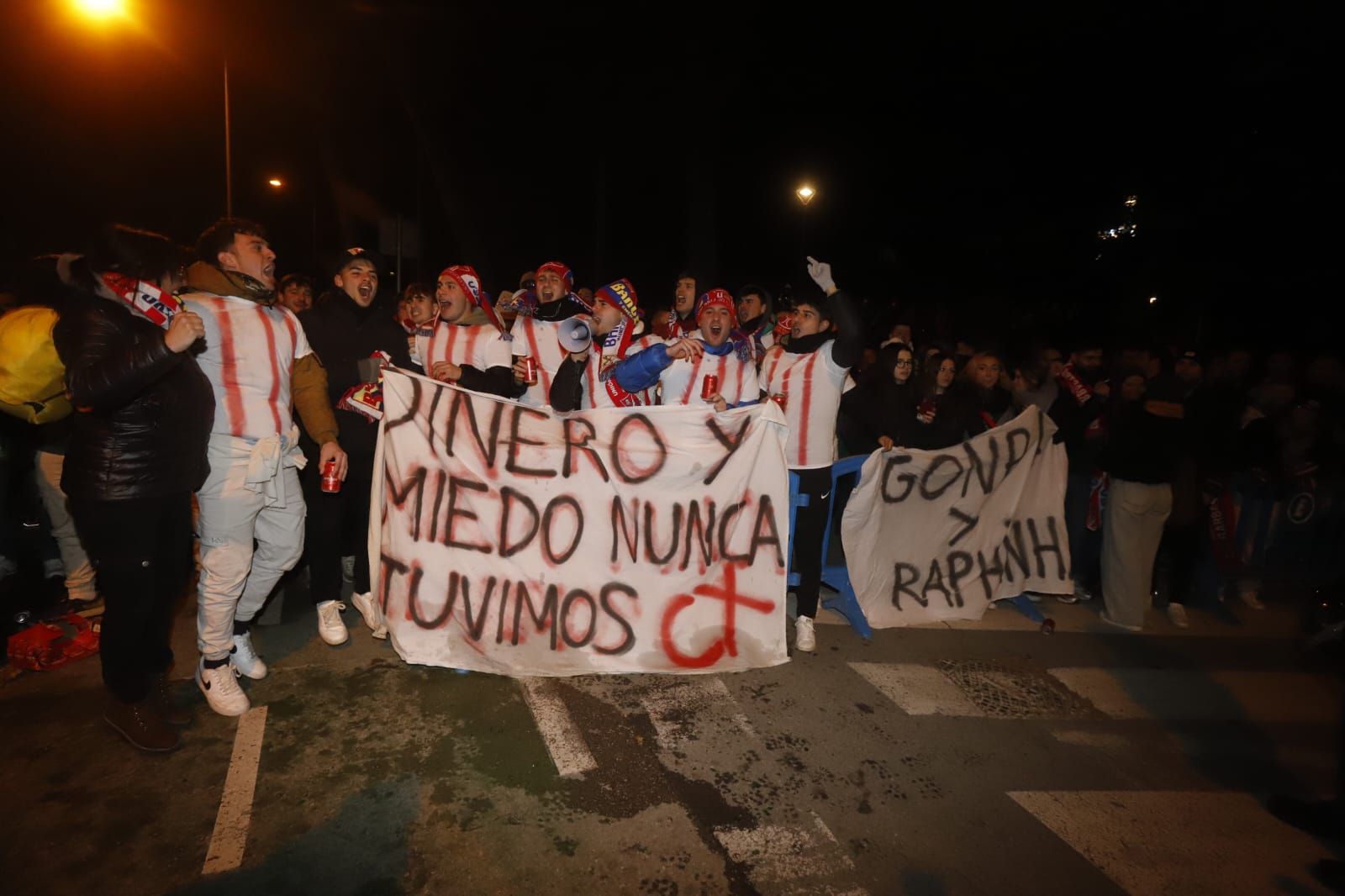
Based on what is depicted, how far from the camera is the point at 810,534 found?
4371 mm

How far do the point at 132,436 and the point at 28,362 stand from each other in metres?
0.76

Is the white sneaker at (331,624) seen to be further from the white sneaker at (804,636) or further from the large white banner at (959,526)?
the large white banner at (959,526)

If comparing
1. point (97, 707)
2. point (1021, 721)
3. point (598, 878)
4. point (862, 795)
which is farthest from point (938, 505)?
point (97, 707)

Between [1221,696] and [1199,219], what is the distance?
14668 mm

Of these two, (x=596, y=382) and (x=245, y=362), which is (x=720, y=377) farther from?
(x=245, y=362)

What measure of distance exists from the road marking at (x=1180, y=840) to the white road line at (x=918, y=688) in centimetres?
70

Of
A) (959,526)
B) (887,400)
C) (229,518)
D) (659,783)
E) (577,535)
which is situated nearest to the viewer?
(659,783)

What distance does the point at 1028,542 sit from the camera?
5.09 meters

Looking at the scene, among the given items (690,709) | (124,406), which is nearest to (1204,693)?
(690,709)

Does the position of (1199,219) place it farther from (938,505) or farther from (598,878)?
(598,878)

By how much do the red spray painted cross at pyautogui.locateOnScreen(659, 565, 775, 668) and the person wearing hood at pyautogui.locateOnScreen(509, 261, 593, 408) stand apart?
160 centimetres

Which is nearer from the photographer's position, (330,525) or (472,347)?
(330,525)

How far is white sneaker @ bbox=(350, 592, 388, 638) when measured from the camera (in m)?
3.68

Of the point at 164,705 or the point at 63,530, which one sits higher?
the point at 63,530
